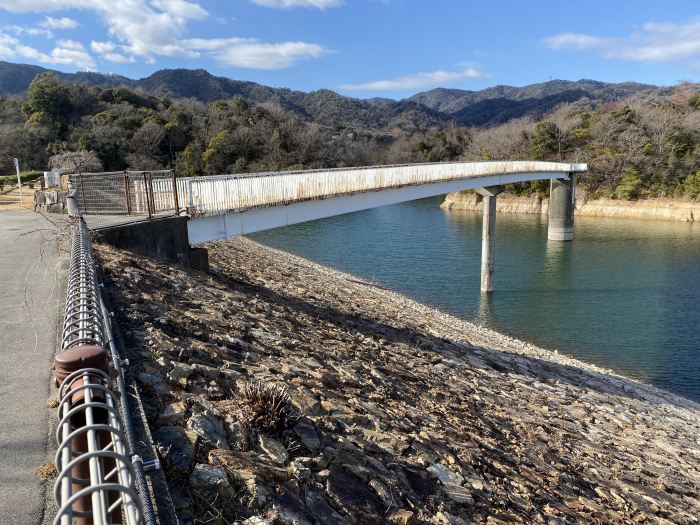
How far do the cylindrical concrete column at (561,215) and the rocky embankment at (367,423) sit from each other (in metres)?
26.6

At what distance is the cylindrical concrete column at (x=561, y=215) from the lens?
36625 millimetres

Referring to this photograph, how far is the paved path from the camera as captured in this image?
120 inches

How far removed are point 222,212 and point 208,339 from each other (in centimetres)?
505

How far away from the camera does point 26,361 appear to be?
15.8ft

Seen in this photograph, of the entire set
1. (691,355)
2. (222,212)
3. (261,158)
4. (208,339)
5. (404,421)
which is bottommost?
(691,355)

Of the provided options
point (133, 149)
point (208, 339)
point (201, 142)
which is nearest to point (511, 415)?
point (208, 339)

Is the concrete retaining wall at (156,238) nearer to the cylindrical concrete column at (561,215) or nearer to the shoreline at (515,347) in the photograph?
the shoreline at (515,347)

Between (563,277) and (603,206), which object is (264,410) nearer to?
(563,277)

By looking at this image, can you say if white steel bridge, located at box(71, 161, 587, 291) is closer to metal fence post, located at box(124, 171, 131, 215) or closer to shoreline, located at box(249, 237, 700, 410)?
metal fence post, located at box(124, 171, 131, 215)

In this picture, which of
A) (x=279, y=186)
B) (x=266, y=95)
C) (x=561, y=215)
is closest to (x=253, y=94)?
(x=266, y=95)

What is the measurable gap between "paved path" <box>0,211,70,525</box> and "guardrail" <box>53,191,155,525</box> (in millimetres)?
777

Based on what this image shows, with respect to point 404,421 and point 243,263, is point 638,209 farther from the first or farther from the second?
point 404,421

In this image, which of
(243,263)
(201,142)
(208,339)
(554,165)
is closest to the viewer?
(208,339)

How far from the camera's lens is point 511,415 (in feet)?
25.6
